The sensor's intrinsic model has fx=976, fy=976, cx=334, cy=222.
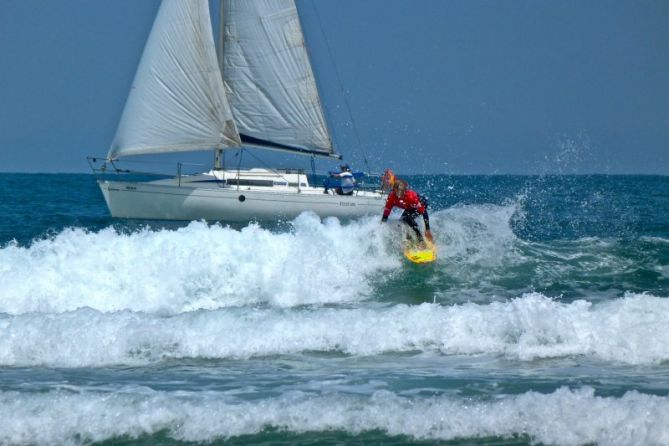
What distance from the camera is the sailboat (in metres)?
28.5

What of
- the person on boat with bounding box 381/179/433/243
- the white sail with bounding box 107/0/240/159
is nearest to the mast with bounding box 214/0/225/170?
the white sail with bounding box 107/0/240/159

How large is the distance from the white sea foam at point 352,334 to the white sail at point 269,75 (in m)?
18.4

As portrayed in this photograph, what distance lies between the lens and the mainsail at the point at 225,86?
1124 inches

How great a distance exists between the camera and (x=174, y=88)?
28.5m

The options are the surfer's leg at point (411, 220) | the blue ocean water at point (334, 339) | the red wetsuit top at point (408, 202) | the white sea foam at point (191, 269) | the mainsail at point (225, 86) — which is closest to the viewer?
the blue ocean water at point (334, 339)

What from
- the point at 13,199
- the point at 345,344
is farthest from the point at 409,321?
the point at 13,199

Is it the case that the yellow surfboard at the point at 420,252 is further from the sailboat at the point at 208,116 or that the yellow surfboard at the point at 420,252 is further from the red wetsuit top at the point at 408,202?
the sailboat at the point at 208,116

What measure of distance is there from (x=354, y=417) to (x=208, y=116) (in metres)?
20.8

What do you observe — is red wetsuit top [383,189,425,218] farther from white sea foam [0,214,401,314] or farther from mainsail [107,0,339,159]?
mainsail [107,0,339,159]

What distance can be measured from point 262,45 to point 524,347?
67.8ft

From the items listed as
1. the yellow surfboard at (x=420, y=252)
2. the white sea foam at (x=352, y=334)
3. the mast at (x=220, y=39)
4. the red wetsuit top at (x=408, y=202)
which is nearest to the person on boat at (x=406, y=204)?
the red wetsuit top at (x=408, y=202)

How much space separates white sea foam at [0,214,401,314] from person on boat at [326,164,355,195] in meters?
9.87

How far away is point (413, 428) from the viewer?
8.80m

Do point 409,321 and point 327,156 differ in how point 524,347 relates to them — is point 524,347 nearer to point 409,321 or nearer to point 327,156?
point 409,321
